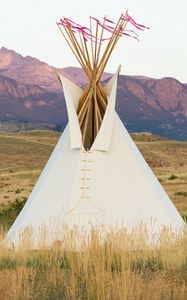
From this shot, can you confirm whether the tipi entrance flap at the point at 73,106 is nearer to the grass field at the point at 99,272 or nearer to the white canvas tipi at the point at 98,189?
the white canvas tipi at the point at 98,189

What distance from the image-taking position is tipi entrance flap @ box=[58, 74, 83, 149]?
33.9 feet

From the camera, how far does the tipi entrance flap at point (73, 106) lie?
33.9ft

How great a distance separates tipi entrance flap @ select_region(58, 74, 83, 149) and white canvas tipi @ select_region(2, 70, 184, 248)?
0.06 ft

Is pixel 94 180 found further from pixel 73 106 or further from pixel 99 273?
pixel 99 273

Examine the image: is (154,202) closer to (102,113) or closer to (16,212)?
(102,113)

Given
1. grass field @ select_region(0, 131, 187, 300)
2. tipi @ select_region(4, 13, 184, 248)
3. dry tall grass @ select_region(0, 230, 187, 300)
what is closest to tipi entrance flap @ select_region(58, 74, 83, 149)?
tipi @ select_region(4, 13, 184, 248)

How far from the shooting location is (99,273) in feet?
18.9

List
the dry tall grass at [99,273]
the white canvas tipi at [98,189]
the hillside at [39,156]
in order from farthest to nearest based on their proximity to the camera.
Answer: the hillside at [39,156]
the white canvas tipi at [98,189]
the dry tall grass at [99,273]

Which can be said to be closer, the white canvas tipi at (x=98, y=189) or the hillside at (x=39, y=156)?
the white canvas tipi at (x=98, y=189)

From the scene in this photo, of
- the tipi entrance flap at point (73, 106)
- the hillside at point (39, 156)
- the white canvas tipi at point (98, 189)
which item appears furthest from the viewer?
the hillside at point (39, 156)

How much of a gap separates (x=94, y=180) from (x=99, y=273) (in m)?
4.45

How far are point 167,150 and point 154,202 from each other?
65.7 meters

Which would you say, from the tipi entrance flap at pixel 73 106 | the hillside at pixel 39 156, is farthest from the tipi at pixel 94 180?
the hillside at pixel 39 156

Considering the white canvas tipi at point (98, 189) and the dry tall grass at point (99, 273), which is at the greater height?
the white canvas tipi at point (98, 189)
